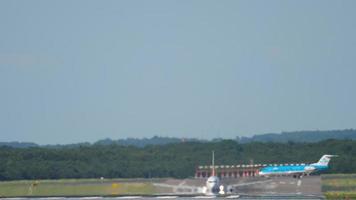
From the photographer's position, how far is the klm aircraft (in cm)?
10774

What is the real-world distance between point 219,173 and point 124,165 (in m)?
9.03

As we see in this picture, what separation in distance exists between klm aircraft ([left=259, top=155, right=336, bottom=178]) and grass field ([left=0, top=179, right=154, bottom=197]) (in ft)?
61.3

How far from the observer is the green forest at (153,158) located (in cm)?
10312

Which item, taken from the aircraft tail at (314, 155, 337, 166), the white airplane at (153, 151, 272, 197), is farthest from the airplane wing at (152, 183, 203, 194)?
the aircraft tail at (314, 155, 337, 166)

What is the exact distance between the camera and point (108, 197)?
278 feet

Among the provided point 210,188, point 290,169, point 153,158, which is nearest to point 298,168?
point 290,169

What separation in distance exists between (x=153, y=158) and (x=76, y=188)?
2020cm

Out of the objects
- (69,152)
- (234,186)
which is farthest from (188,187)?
(69,152)

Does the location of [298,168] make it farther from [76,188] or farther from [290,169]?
[76,188]

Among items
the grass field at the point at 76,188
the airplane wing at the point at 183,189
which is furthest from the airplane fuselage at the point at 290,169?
the grass field at the point at 76,188

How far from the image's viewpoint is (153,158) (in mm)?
108750

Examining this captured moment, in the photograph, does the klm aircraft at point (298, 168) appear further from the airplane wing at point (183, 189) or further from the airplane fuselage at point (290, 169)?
the airplane wing at point (183, 189)

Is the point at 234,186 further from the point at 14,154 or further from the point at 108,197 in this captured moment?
the point at 14,154

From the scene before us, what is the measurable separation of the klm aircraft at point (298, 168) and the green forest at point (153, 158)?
2.55ft
